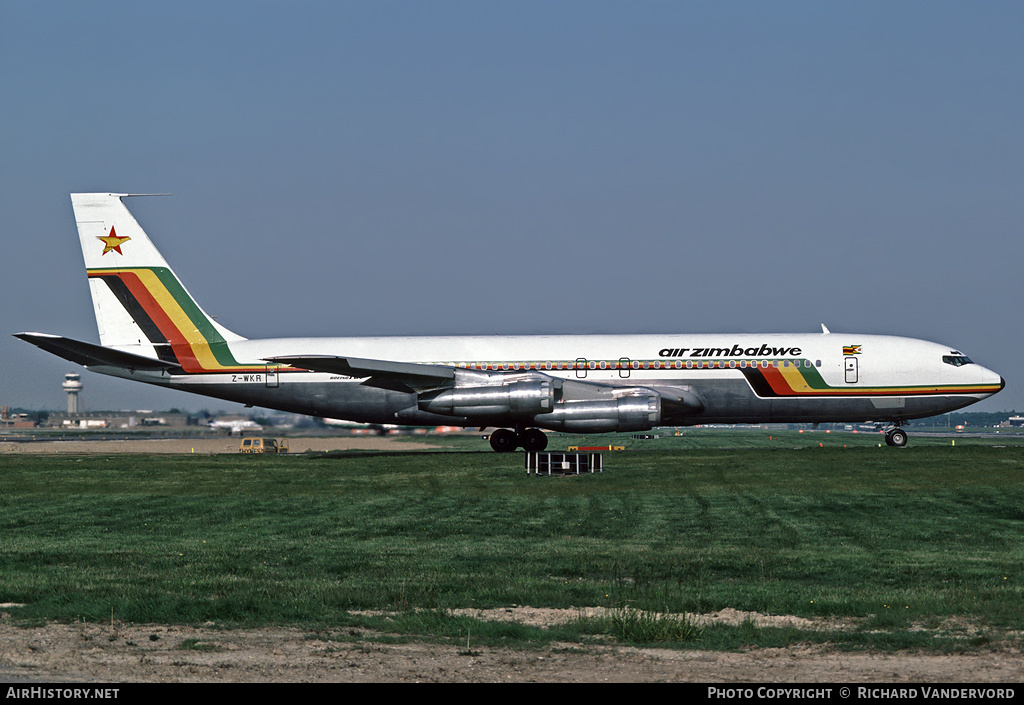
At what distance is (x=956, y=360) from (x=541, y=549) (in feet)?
99.1

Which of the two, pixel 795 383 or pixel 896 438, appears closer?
pixel 795 383

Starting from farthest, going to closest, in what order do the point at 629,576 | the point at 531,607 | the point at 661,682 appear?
the point at 629,576 < the point at 531,607 < the point at 661,682

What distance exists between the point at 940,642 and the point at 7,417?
638ft

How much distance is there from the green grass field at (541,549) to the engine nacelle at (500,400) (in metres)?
6.21

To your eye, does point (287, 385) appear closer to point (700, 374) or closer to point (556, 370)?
point (556, 370)

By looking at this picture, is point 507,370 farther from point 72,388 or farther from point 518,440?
point 72,388

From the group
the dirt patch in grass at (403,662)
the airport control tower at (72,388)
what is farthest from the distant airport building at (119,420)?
the dirt patch in grass at (403,662)

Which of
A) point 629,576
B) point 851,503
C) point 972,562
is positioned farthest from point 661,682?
point 851,503

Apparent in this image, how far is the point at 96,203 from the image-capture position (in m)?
44.7

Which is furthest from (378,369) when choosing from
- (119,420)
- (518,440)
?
(119,420)

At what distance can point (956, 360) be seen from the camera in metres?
42.4

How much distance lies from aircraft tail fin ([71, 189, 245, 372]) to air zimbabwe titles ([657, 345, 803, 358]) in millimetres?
17880

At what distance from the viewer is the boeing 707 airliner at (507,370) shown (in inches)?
1564

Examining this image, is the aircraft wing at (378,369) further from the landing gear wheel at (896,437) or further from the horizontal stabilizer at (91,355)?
the landing gear wheel at (896,437)
